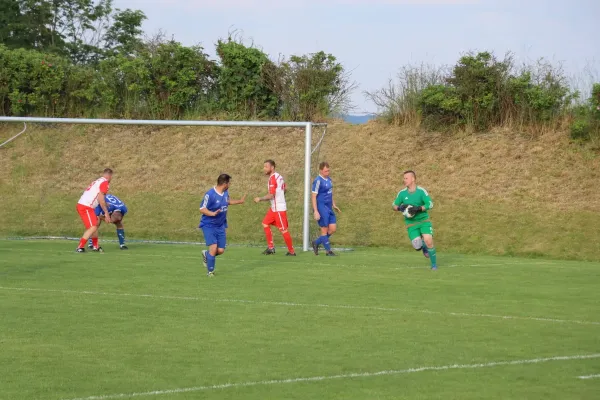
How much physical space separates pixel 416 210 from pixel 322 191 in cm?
363

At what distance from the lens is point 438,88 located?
98.0ft

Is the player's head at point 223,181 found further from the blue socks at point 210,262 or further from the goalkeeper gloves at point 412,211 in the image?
the goalkeeper gloves at point 412,211

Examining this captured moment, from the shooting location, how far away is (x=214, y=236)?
52.3ft

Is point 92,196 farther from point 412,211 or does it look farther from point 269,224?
point 412,211

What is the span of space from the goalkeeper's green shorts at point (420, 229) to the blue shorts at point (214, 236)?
3401 millimetres

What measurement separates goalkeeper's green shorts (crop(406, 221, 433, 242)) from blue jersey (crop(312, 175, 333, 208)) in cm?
316

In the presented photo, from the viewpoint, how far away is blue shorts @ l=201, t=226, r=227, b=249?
15.9m

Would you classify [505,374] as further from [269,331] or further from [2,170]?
[2,170]

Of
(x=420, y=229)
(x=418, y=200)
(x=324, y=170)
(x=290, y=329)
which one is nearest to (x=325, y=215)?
(x=324, y=170)

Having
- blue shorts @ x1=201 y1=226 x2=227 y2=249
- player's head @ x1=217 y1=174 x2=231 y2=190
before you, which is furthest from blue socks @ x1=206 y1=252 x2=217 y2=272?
player's head @ x1=217 y1=174 x2=231 y2=190

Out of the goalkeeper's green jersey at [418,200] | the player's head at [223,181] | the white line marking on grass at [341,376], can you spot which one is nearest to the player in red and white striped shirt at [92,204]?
the player's head at [223,181]

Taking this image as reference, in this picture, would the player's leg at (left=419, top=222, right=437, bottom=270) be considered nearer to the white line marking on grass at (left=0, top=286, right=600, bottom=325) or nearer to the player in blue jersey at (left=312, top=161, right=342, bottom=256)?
the player in blue jersey at (left=312, top=161, right=342, bottom=256)

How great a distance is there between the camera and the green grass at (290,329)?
774cm

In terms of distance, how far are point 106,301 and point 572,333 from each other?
19.1 ft
